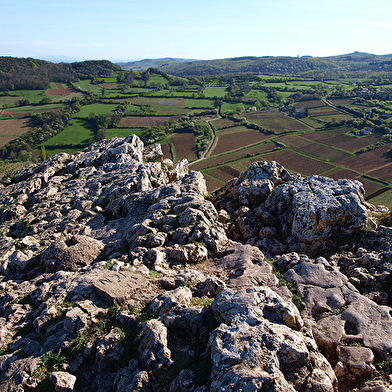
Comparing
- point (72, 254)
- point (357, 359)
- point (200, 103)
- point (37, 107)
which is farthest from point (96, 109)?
point (357, 359)

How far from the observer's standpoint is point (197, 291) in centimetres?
1323

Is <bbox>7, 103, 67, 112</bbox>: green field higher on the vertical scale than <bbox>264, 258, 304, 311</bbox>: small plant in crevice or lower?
higher

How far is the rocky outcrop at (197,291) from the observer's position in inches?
367

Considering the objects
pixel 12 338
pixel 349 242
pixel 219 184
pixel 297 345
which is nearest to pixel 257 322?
pixel 297 345

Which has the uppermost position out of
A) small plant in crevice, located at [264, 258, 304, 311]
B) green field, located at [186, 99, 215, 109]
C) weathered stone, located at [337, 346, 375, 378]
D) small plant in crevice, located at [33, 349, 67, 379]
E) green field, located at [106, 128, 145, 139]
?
green field, located at [186, 99, 215, 109]

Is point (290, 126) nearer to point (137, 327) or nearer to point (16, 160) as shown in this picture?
point (16, 160)

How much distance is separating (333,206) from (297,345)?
13.6 meters

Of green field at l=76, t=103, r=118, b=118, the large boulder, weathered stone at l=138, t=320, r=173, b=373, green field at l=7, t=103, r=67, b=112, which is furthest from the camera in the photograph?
green field at l=7, t=103, r=67, b=112

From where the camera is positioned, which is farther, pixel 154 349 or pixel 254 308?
pixel 254 308

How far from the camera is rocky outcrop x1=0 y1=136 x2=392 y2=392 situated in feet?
30.6

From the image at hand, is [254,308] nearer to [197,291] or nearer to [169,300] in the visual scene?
[197,291]

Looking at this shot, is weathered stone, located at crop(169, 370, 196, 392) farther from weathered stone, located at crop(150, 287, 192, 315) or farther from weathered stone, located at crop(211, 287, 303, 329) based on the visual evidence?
weathered stone, located at crop(150, 287, 192, 315)

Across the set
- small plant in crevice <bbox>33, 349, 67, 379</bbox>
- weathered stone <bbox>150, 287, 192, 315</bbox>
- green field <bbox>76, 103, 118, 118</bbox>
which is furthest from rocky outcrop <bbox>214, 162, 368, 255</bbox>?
green field <bbox>76, 103, 118, 118</bbox>

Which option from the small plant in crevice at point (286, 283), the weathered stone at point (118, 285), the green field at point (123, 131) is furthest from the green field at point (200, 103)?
the weathered stone at point (118, 285)
